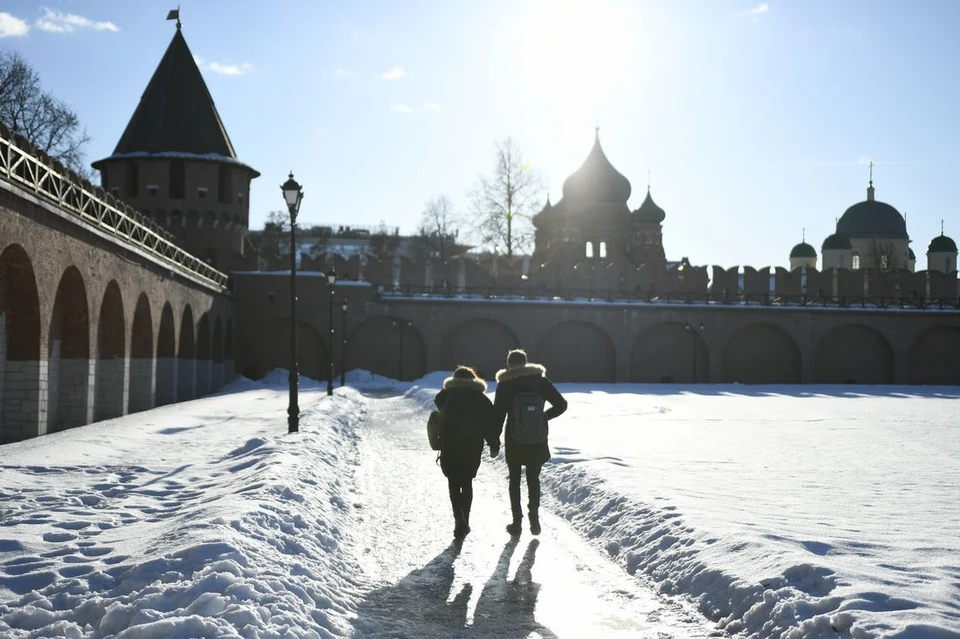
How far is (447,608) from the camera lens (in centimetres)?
648

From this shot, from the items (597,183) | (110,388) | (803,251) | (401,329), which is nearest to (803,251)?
(803,251)

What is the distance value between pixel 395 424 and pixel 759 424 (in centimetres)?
790

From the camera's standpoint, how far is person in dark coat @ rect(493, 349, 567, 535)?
883cm

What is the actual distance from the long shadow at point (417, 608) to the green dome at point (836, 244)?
7479cm

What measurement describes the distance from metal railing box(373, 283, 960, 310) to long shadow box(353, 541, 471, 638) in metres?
36.6

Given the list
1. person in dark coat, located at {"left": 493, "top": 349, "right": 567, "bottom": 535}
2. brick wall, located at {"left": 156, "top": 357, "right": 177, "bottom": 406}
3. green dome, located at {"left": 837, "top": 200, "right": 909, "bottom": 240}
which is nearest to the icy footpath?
person in dark coat, located at {"left": 493, "top": 349, "right": 567, "bottom": 535}

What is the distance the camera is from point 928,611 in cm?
529

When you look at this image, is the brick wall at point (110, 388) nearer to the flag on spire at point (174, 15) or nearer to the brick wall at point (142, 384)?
the brick wall at point (142, 384)

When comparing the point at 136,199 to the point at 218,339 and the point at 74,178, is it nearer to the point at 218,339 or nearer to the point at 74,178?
the point at 218,339

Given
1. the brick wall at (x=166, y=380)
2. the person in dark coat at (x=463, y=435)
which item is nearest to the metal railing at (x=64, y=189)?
the brick wall at (x=166, y=380)

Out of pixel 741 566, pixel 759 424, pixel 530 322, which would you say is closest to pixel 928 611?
pixel 741 566

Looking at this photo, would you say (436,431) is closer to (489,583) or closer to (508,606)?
(489,583)

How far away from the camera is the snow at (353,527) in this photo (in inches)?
217

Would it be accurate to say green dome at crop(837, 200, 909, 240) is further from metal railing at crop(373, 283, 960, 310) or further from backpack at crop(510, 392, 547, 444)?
backpack at crop(510, 392, 547, 444)
